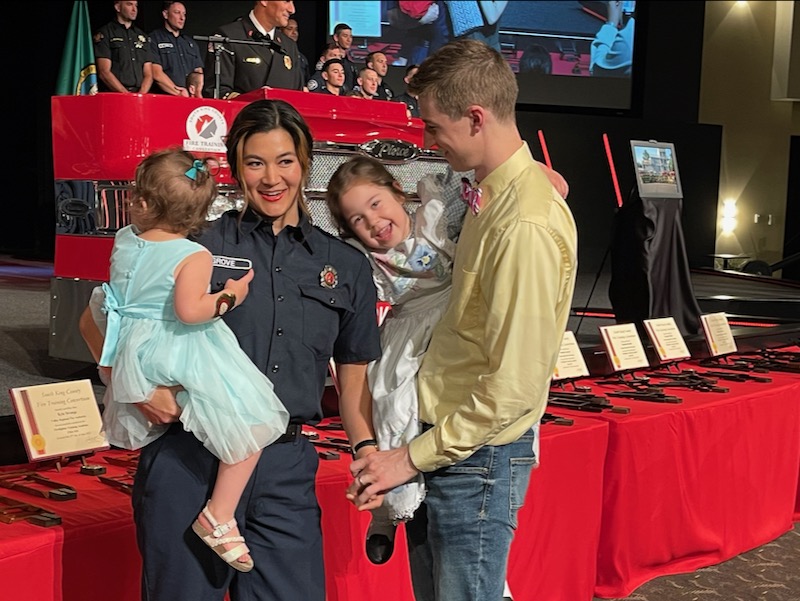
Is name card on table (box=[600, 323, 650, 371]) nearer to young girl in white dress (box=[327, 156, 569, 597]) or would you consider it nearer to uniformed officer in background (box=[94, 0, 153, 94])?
young girl in white dress (box=[327, 156, 569, 597])

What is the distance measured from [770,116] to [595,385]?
49.0 feet

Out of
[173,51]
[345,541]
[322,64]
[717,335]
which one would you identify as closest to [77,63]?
[173,51]

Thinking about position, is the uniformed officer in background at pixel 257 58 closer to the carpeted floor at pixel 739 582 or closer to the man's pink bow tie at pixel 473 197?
the carpeted floor at pixel 739 582

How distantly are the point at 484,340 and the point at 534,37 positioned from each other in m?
12.7

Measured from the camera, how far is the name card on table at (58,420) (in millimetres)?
2652

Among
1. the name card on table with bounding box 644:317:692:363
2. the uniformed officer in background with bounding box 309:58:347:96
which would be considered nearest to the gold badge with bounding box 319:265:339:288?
the name card on table with bounding box 644:317:692:363

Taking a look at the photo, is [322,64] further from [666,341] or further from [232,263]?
[232,263]

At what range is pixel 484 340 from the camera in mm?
1759

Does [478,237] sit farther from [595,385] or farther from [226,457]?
[595,385]

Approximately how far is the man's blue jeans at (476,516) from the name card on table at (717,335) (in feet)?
10.9

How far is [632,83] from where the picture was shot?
1509cm

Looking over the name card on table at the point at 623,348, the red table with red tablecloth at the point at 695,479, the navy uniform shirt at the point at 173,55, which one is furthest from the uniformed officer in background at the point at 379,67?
the red table with red tablecloth at the point at 695,479

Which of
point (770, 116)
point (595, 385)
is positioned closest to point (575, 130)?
point (770, 116)

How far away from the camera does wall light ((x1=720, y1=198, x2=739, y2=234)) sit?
17.9 m
